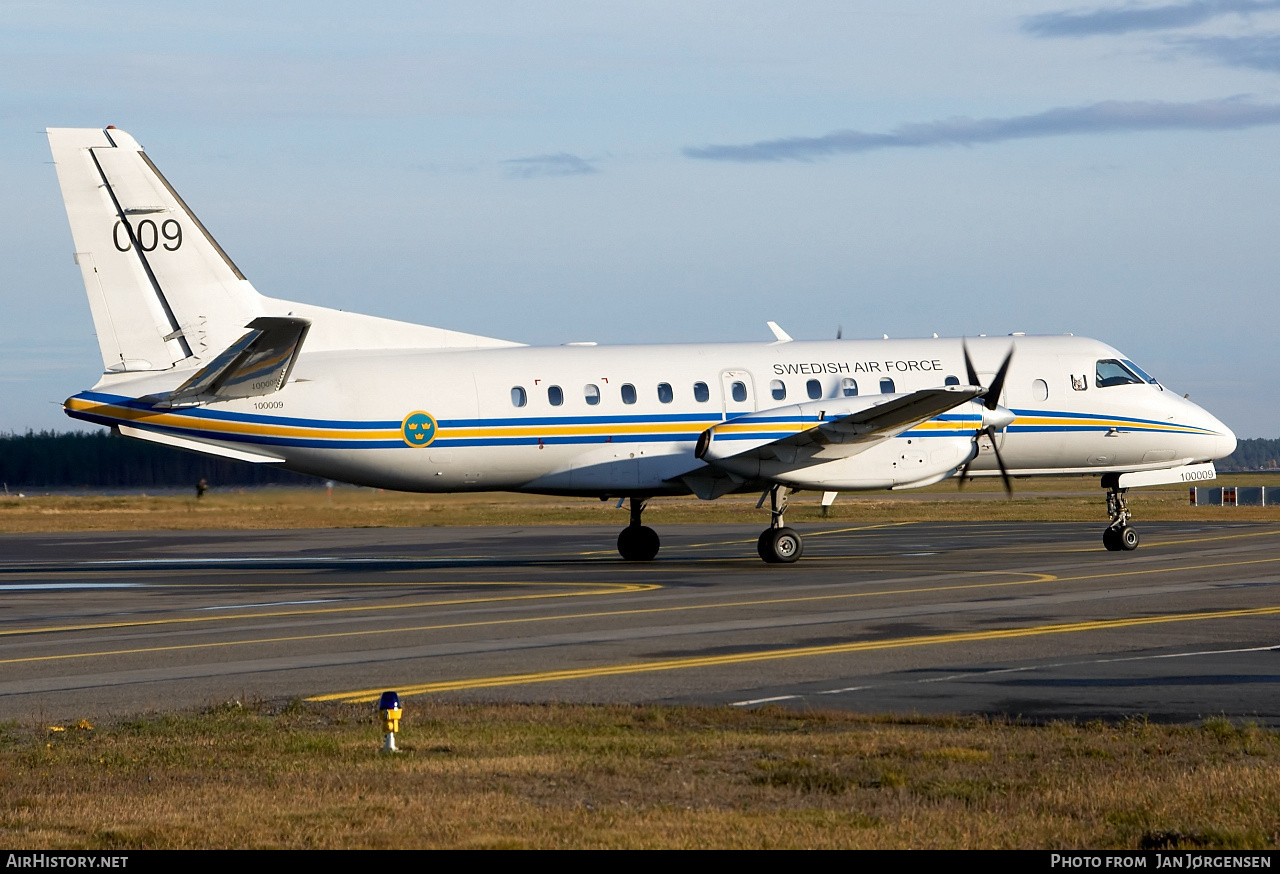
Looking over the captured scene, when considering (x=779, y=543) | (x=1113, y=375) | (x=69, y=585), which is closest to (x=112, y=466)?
(x=69, y=585)

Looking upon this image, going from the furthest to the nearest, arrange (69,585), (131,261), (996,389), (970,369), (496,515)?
(496,515)
(970,369)
(996,389)
(131,261)
(69,585)

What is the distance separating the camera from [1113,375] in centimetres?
3247

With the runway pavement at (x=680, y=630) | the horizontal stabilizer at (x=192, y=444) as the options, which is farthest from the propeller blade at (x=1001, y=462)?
the horizontal stabilizer at (x=192, y=444)

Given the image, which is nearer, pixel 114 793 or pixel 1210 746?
pixel 114 793

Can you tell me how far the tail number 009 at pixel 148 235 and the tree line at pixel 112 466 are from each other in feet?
13.4

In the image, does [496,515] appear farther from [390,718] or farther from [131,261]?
[390,718]

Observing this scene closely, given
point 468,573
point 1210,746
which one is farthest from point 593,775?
point 468,573

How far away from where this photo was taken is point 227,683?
1469 centimetres

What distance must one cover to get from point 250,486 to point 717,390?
1166 centimetres

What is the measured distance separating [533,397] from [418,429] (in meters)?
2.54

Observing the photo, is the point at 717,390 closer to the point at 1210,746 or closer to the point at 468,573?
the point at 468,573

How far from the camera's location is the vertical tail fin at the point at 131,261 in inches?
1133

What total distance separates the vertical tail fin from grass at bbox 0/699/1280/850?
59.1ft

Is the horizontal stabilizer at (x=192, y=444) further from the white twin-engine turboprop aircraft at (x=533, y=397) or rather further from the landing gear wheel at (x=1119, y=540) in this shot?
the landing gear wheel at (x=1119, y=540)
